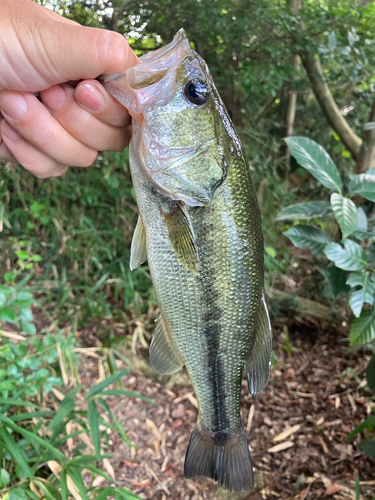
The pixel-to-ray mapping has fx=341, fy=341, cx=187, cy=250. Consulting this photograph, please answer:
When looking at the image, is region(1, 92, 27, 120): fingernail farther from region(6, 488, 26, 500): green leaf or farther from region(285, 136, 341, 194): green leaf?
region(285, 136, 341, 194): green leaf

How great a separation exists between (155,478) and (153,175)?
6.79 feet

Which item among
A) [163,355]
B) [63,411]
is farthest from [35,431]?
[163,355]

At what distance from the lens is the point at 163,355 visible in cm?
130

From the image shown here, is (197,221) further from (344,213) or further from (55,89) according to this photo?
(344,213)

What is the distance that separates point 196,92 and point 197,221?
0.40 meters

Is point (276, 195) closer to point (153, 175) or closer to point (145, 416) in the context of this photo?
point (145, 416)

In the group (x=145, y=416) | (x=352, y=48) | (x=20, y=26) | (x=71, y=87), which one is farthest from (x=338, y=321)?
(x=20, y=26)

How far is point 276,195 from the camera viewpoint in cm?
398

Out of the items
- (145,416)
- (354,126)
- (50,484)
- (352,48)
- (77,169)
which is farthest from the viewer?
(354,126)

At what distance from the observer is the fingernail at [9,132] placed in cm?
131

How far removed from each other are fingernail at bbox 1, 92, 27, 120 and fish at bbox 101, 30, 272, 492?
0.30 metres

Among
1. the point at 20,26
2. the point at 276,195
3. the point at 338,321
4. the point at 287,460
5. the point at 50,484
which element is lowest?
the point at 287,460

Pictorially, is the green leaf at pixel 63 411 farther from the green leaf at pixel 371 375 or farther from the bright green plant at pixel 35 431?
the green leaf at pixel 371 375

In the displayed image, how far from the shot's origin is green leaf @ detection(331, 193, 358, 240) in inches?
80.4
